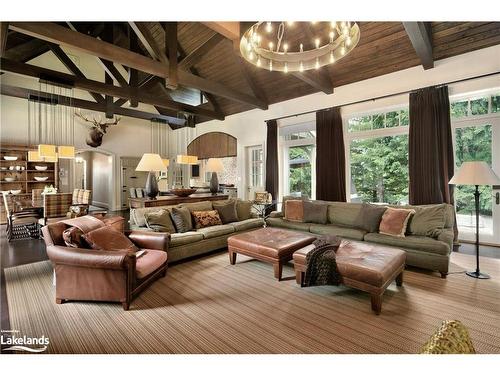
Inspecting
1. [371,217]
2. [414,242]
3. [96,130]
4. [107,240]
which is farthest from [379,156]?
[96,130]

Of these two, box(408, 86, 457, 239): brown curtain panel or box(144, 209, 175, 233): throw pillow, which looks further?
box(408, 86, 457, 239): brown curtain panel

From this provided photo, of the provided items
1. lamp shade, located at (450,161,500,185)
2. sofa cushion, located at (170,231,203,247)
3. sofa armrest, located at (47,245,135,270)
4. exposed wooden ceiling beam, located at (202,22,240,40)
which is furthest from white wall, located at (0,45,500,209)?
sofa armrest, located at (47,245,135,270)

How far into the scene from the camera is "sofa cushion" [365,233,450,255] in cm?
287

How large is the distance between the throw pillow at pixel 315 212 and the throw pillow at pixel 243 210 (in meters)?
1.13

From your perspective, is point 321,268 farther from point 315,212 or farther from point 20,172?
point 20,172

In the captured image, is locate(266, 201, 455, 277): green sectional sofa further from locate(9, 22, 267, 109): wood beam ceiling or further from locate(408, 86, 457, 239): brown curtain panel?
locate(9, 22, 267, 109): wood beam ceiling

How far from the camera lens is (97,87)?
5.48 metres

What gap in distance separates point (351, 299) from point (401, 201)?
3.09 meters

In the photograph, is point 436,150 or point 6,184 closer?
point 436,150

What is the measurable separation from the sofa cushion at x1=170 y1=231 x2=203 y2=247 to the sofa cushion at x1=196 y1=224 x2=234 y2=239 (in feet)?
0.37

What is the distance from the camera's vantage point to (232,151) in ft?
25.1
